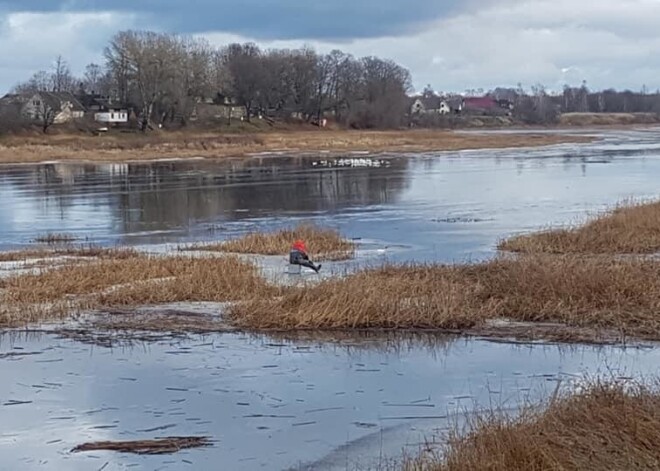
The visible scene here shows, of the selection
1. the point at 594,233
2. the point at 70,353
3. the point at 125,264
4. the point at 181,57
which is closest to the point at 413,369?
the point at 70,353

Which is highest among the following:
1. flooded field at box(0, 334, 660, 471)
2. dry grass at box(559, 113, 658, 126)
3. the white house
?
the white house

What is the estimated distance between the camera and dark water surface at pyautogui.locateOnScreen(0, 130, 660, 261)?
24797 mm

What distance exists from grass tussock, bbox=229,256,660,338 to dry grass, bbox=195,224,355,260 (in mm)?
4821

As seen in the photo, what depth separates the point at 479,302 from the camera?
1420cm

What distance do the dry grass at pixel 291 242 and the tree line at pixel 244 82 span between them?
69.1 m

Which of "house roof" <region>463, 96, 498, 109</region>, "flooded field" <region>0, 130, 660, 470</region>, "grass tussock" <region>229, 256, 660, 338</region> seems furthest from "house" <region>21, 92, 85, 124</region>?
"house roof" <region>463, 96, 498, 109</region>

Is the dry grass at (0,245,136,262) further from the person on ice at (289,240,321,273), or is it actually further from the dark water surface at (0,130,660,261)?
the person on ice at (289,240,321,273)

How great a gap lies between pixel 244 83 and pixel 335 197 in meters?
75.8

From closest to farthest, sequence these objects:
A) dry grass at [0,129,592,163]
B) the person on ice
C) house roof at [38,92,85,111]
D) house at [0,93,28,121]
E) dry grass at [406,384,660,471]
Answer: dry grass at [406,384,660,471] → the person on ice → dry grass at [0,129,592,163] → house at [0,93,28,121] → house roof at [38,92,85,111]

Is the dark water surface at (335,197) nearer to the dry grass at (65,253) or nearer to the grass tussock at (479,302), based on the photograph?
the dry grass at (65,253)

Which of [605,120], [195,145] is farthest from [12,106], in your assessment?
[605,120]

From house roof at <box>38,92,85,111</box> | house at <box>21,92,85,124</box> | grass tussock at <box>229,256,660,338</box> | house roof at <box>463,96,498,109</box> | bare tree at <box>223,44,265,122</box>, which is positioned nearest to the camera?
grass tussock at <box>229,256,660,338</box>

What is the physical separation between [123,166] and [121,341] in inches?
1787

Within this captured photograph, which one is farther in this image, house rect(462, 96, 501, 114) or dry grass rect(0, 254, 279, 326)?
house rect(462, 96, 501, 114)
